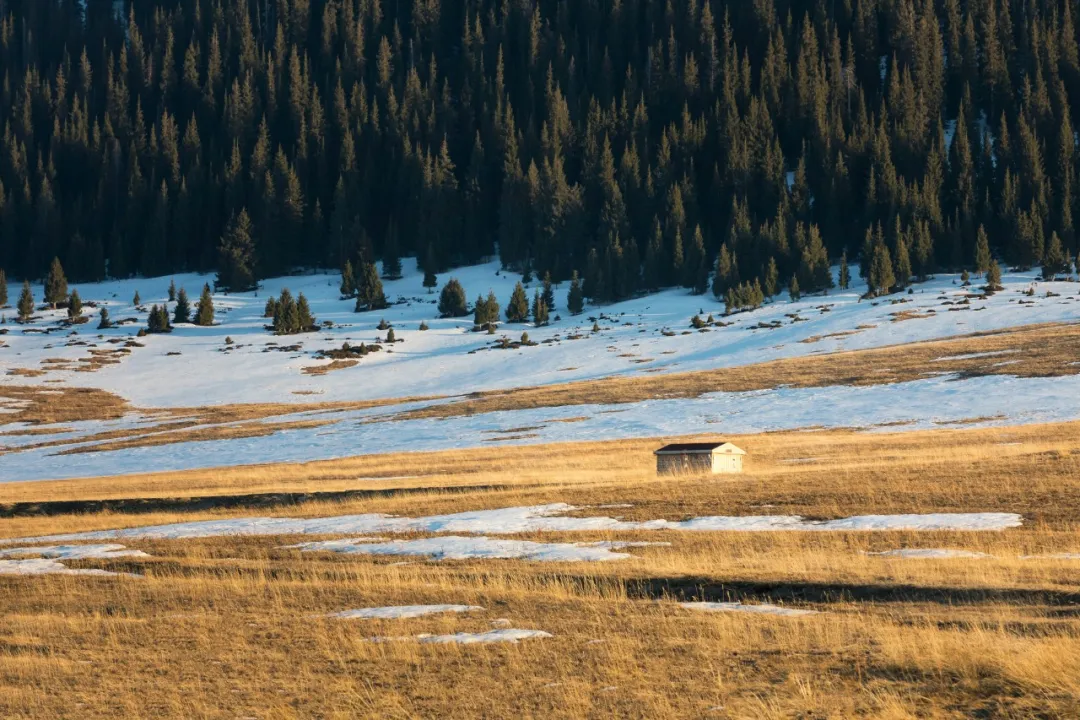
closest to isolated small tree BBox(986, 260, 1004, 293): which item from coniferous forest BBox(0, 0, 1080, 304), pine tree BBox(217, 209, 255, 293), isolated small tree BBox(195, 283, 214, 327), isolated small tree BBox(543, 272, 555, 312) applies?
coniferous forest BBox(0, 0, 1080, 304)

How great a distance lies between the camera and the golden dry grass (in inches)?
487

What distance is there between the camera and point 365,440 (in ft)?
194

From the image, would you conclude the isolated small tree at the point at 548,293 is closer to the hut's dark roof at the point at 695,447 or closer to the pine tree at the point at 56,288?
the pine tree at the point at 56,288

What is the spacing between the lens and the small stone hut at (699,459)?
128 ft

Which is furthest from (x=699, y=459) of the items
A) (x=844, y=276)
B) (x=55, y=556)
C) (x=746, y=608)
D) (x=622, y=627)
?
(x=844, y=276)

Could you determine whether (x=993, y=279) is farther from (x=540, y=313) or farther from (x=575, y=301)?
(x=540, y=313)

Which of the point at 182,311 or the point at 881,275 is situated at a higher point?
the point at 182,311

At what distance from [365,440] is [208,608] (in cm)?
4062

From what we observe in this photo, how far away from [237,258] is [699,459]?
343 feet

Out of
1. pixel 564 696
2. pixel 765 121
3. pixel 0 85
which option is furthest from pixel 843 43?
pixel 564 696

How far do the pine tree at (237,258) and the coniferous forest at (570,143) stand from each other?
0.40m

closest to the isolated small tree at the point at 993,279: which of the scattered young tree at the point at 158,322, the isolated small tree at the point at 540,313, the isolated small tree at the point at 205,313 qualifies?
the isolated small tree at the point at 540,313

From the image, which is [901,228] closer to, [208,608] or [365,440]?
[365,440]

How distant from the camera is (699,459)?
39.3 m
